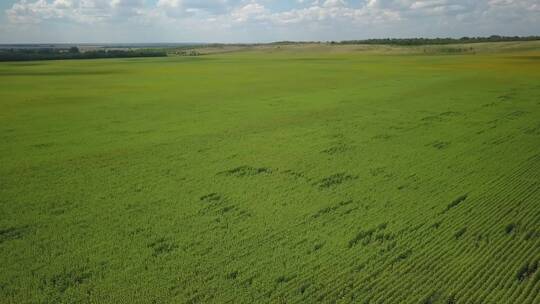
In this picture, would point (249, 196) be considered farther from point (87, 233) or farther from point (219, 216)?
point (87, 233)

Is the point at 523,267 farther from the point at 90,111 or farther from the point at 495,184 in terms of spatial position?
the point at 90,111

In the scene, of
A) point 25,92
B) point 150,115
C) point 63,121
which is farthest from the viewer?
point 25,92

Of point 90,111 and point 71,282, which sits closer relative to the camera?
point 71,282

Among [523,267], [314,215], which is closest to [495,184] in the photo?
[523,267]

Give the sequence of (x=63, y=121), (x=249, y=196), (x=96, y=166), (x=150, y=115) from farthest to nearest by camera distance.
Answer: (x=150, y=115), (x=63, y=121), (x=96, y=166), (x=249, y=196)

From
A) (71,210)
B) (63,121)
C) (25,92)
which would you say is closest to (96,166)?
(71,210)

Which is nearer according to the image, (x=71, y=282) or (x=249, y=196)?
(x=71, y=282)
